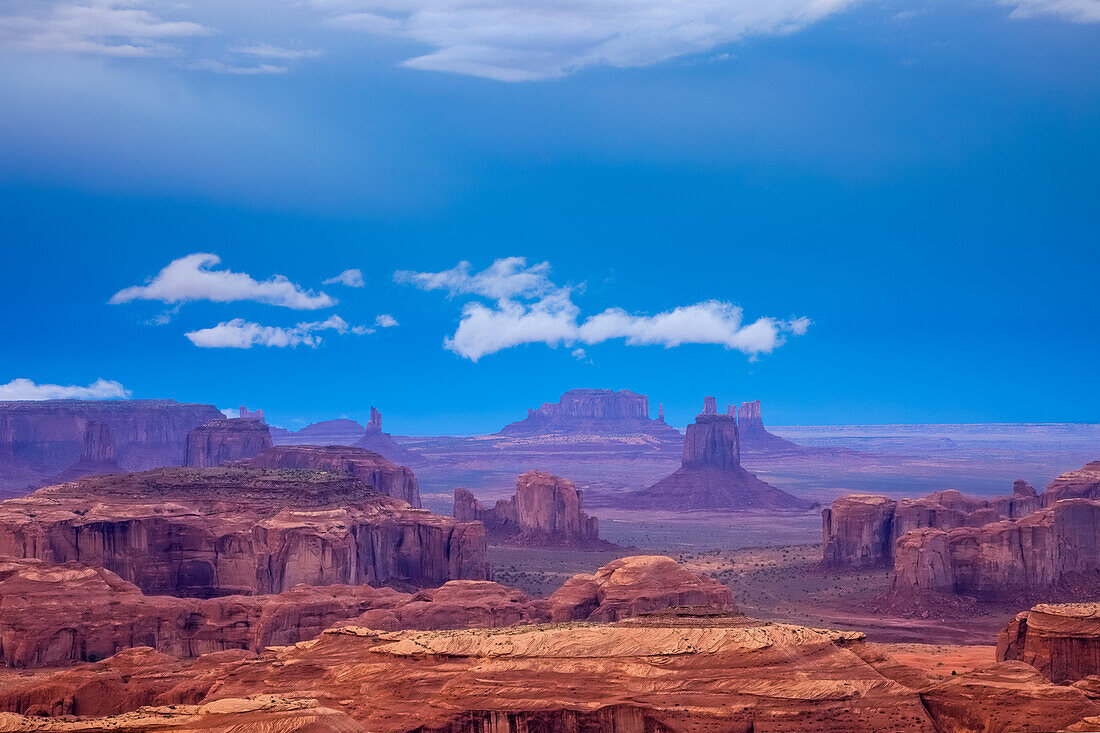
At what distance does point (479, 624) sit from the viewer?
2227 inches

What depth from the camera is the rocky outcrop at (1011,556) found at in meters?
78.8

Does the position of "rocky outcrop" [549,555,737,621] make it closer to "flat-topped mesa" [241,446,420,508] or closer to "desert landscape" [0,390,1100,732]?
"desert landscape" [0,390,1100,732]

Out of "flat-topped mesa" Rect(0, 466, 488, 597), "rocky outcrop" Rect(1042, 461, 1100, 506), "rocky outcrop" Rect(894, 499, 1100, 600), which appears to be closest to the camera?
"flat-topped mesa" Rect(0, 466, 488, 597)

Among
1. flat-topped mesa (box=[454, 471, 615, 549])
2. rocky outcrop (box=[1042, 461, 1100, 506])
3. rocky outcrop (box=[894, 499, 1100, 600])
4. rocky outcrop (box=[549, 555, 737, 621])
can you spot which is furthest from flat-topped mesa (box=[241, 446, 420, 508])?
rocky outcrop (box=[1042, 461, 1100, 506])

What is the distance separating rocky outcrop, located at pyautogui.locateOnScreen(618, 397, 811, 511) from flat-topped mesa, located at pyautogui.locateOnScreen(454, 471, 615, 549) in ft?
164

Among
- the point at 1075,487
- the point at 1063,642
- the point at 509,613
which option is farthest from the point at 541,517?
the point at 1063,642

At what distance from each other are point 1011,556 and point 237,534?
48.5 m

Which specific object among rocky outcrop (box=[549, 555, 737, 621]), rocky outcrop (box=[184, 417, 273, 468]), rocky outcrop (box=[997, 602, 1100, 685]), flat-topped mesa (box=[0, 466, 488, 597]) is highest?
rocky outcrop (box=[184, 417, 273, 468])

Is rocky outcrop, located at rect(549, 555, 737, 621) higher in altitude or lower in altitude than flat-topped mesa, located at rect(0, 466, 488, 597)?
lower

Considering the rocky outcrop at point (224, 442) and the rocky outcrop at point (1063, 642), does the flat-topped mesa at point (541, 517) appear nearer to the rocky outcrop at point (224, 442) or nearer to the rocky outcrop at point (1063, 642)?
the rocky outcrop at point (224, 442)

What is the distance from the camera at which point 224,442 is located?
162 m

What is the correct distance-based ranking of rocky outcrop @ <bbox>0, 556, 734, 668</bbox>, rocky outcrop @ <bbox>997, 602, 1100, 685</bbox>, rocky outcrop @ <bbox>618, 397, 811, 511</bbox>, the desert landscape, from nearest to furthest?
the desert landscape → rocky outcrop @ <bbox>997, 602, 1100, 685</bbox> → rocky outcrop @ <bbox>0, 556, 734, 668</bbox> → rocky outcrop @ <bbox>618, 397, 811, 511</bbox>

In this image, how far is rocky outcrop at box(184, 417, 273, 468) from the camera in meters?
161

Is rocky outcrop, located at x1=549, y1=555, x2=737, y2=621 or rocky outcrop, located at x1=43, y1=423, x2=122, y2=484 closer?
rocky outcrop, located at x1=549, y1=555, x2=737, y2=621
